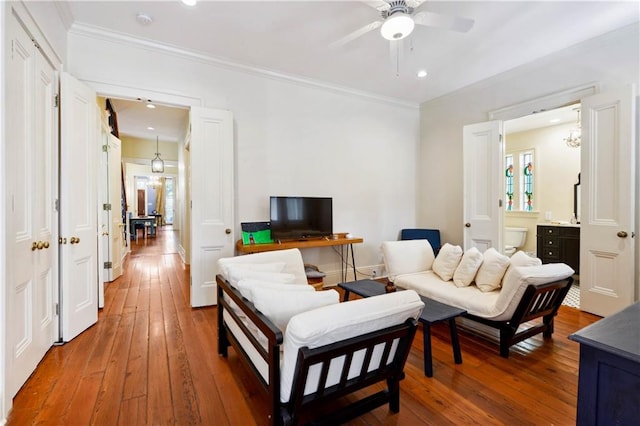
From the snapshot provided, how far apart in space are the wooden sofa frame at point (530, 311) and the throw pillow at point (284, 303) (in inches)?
64.2

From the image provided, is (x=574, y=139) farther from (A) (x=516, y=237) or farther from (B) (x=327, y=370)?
(B) (x=327, y=370)

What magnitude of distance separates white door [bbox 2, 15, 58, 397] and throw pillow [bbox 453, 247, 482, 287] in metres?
3.48

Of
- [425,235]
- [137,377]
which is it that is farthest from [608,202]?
[137,377]

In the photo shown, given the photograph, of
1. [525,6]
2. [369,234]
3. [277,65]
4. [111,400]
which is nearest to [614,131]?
[525,6]

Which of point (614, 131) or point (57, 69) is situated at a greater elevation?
point (57, 69)

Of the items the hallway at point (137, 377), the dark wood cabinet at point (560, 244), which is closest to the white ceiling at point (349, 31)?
the dark wood cabinet at point (560, 244)

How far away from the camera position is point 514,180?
6465 millimetres

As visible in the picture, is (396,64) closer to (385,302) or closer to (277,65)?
(277,65)

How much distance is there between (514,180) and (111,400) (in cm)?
742

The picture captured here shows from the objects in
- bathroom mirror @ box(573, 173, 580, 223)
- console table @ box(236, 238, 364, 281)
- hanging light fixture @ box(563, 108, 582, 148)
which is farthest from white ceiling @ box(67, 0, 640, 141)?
bathroom mirror @ box(573, 173, 580, 223)

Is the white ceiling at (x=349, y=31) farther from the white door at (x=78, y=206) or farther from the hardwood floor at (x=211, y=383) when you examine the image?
the hardwood floor at (x=211, y=383)

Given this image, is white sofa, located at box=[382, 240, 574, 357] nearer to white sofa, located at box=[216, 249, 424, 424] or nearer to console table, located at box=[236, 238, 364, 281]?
console table, located at box=[236, 238, 364, 281]

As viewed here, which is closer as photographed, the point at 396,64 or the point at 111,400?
the point at 111,400

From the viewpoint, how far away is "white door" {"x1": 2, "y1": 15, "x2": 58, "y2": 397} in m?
1.79
